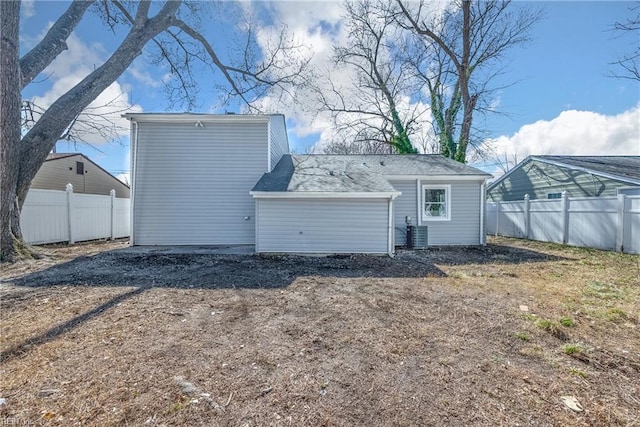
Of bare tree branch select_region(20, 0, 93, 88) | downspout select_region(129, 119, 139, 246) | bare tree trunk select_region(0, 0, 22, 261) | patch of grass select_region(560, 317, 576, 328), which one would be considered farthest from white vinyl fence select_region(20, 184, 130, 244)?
patch of grass select_region(560, 317, 576, 328)

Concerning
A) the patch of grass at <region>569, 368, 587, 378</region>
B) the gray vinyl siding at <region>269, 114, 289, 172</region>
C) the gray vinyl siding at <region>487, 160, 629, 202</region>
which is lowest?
the patch of grass at <region>569, 368, 587, 378</region>

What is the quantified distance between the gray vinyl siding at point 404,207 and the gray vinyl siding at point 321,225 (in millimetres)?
2370

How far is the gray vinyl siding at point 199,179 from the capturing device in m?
9.98

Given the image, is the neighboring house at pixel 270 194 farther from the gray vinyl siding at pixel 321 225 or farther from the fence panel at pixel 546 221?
the fence panel at pixel 546 221

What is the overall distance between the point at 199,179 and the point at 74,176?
41.7ft

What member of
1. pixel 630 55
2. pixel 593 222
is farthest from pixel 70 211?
pixel 630 55

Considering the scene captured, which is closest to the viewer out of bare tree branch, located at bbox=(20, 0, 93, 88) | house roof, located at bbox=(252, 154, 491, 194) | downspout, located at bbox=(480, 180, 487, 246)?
bare tree branch, located at bbox=(20, 0, 93, 88)

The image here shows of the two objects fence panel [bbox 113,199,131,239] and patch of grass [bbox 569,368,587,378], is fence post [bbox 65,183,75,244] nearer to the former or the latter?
fence panel [bbox 113,199,131,239]

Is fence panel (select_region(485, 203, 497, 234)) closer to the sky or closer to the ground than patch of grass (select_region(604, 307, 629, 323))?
closer to the sky

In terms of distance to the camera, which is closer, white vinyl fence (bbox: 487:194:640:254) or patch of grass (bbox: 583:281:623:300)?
patch of grass (bbox: 583:281:623:300)

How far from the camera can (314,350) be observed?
2998 mm

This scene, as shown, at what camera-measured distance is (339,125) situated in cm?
2019

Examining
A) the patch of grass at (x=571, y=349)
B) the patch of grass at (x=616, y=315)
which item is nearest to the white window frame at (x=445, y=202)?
the patch of grass at (x=616, y=315)

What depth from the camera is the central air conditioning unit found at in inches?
399
